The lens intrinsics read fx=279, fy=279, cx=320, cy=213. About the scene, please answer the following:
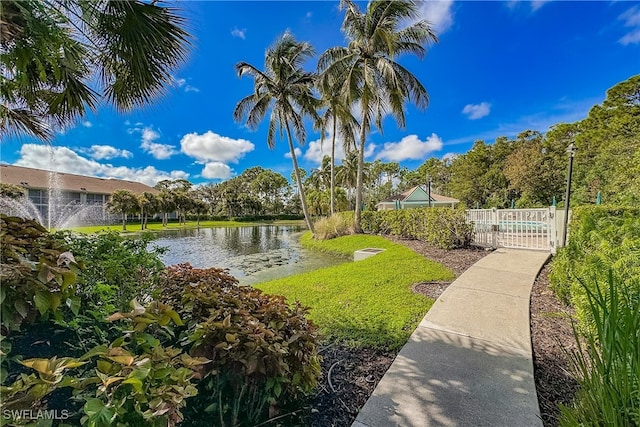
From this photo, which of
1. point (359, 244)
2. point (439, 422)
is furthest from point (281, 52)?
point (439, 422)

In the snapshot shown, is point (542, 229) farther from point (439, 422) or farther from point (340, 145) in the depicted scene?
point (340, 145)

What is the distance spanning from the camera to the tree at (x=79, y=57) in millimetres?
1564

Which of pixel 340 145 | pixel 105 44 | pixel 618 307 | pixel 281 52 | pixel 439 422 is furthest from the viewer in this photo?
pixel 340 145

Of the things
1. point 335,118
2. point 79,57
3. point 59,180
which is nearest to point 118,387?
point 79,57

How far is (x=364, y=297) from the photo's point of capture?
495cm

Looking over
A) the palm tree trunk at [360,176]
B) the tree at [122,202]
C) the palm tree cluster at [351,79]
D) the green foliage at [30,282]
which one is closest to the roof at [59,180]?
the tree at [122,202]

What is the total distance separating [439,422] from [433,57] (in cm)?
1548

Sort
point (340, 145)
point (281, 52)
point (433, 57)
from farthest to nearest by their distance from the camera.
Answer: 1. point (340, 145)
2. point (281, 52)
3. point (433, 57)

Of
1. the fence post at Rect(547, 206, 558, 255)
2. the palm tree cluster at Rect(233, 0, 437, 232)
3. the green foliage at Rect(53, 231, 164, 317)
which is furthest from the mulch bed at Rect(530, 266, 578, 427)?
the palm tree cluster at Rect(233, 0, 437, 232)

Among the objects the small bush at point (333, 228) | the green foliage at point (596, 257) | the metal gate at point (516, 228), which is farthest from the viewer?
the small bush at point (333, 228)

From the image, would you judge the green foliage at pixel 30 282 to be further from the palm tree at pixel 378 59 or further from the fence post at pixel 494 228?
the palm tree at pixel 378 59

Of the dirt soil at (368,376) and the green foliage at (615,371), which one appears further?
the dirt soil at (368,376)

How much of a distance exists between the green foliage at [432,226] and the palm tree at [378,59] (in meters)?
4.30

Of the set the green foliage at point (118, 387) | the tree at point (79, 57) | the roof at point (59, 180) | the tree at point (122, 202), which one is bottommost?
the green foliage at point (118, 387)
